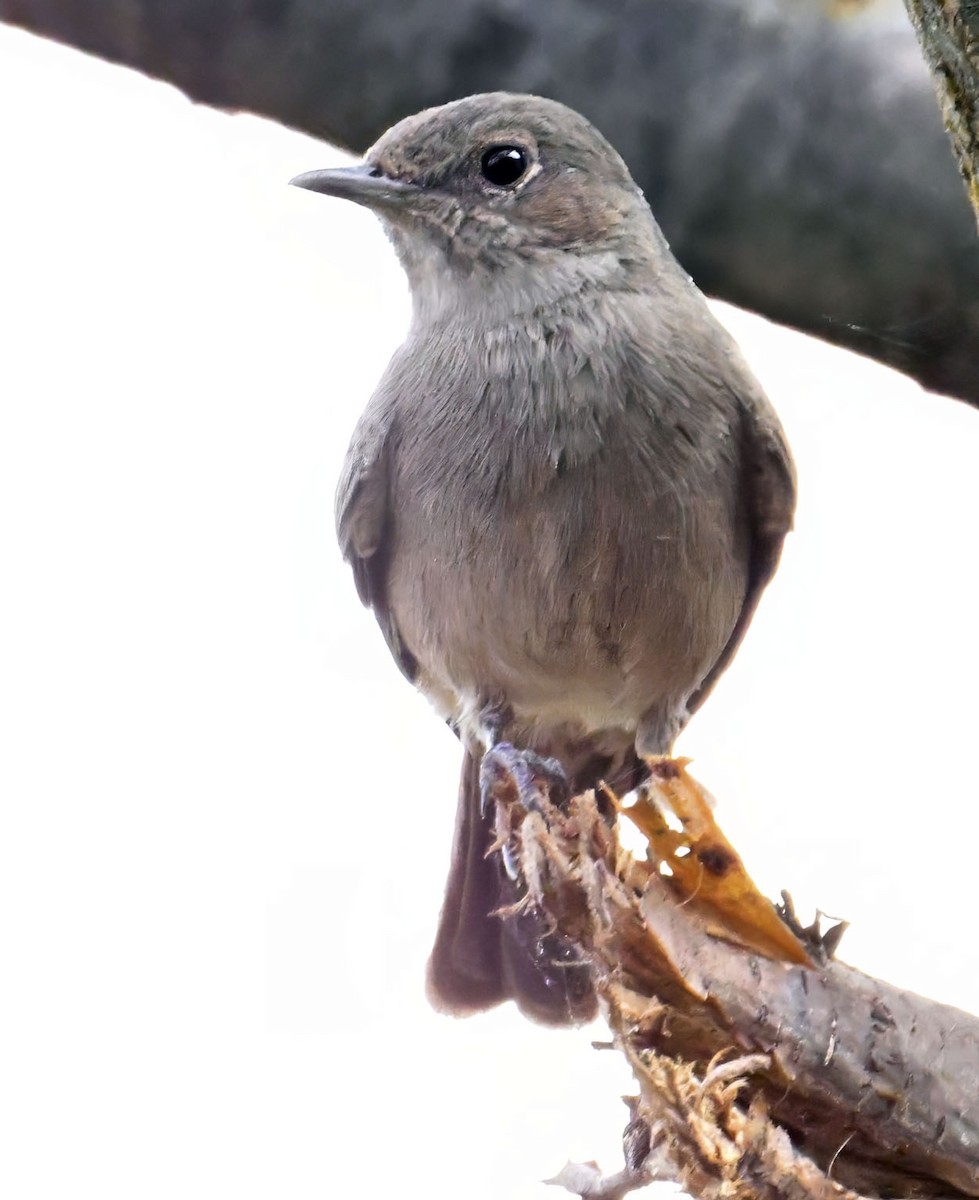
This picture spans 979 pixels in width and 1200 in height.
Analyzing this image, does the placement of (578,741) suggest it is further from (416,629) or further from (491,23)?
(491,23)

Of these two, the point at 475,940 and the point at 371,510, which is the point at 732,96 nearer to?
the point at 371,510

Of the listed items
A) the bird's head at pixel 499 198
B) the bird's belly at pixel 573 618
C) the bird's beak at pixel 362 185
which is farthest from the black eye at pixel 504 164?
the bird's belly at pixel 573 618

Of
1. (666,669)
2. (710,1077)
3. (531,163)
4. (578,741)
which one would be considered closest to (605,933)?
(710,1077)

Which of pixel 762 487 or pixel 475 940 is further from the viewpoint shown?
pixel 475 940

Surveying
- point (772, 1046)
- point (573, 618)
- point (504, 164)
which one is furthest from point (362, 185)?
point (772, 1046)

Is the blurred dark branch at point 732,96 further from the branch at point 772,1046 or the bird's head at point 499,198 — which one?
the branch at point 772,1046

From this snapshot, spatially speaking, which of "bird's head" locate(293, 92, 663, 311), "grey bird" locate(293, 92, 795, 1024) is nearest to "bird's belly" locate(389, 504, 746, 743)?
"grey bird" locate(293, 92, 795, 1024)

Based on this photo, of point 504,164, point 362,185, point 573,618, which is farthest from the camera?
point 573,618
